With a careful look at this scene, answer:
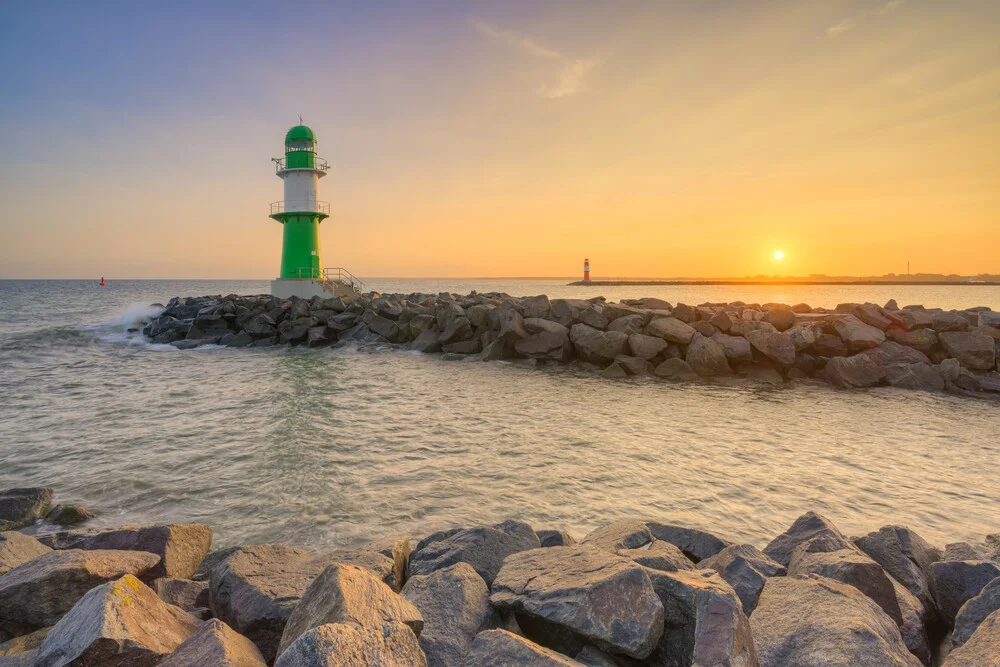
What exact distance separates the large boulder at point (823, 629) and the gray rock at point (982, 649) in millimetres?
159

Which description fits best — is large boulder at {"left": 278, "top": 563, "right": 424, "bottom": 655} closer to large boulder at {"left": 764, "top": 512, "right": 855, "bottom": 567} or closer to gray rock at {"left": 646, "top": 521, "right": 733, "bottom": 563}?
gray rock at {"left": 646, "top": 521, "right": 733, "bottom": 563}

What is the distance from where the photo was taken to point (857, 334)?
13.6 meters

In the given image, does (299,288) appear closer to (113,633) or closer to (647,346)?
(647,346)

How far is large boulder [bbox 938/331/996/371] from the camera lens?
12570 mm

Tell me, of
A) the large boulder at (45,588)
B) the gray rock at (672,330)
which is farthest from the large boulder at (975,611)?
the gray rock at (672,330)

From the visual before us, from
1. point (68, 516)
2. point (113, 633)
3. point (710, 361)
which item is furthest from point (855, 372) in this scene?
point (68, 516)

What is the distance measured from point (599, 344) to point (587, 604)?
1243 cm

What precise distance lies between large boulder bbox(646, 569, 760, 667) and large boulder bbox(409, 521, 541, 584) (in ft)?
3.98

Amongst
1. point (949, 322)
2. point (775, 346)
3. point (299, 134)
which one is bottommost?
point (775, 346)

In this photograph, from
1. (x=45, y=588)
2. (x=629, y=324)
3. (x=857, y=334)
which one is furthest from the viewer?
(x=629, y=324)

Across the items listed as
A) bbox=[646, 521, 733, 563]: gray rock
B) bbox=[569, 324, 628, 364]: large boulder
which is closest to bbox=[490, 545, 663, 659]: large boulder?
bbox=[646, 521, 733, 563]: gray rock

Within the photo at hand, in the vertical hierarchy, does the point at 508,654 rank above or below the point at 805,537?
above

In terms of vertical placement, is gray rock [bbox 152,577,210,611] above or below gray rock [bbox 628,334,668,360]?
below

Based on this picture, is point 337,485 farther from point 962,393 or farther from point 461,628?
point 962,393
